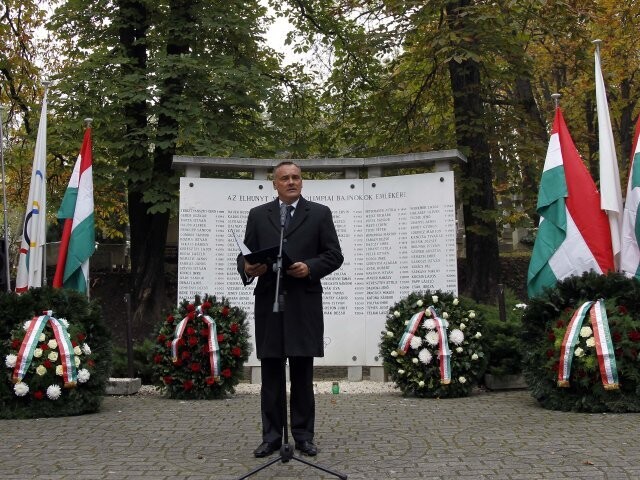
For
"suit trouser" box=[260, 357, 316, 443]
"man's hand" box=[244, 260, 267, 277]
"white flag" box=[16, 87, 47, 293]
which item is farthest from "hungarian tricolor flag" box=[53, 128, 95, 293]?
"man's hand" box=[244, 260, 267, 277]

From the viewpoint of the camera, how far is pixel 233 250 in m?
11.0

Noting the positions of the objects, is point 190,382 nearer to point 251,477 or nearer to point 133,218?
point 251,477

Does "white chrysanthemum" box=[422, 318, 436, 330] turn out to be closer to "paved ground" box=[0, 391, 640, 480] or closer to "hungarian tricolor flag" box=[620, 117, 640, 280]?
"paved ground" box=[0, 391, 640, 480]

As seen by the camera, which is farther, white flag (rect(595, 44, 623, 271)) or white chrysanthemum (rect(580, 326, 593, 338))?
white flag (rect(595, 44, 623, 271))

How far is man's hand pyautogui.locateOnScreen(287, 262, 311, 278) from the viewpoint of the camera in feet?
18.7

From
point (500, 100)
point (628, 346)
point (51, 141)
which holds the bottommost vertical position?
point (628, 346)

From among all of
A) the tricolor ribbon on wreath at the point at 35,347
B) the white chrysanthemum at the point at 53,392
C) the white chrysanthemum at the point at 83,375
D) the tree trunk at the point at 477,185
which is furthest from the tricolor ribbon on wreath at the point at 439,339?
the tree trunk at the point at 477,185

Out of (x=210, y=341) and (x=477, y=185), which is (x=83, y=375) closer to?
(x=210, y=341)

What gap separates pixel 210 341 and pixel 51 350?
1905mm

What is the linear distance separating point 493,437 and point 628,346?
207 cm

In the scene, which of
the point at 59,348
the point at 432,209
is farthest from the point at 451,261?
the point at 59,348

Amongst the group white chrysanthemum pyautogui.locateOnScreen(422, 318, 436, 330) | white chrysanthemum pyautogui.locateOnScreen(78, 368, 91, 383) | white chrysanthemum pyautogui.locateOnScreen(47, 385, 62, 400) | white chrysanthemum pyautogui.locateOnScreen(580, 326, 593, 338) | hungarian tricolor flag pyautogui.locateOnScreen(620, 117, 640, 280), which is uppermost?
hungarian tricolor flag pyautogui.locateOnScreen(620, 117, 640, 280)

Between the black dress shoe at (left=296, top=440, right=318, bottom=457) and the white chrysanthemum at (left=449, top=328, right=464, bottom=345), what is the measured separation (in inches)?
147

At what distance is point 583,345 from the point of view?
316 inches
